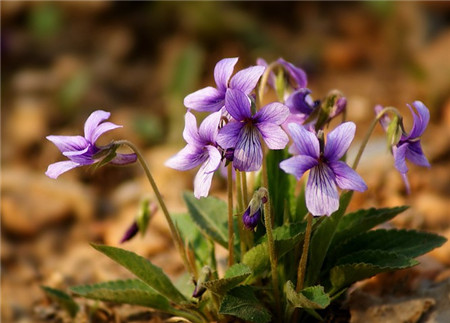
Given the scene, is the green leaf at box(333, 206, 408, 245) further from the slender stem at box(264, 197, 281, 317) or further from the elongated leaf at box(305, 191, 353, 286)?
the slender stem at box(264, 197, 281, 317)

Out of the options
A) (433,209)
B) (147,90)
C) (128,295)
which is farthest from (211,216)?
(147,90)

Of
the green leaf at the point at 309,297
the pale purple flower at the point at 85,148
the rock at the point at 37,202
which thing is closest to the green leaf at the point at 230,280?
the green leaf at the point at 309,297

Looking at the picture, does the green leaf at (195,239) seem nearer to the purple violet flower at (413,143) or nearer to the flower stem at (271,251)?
the flower stem at (271,251)

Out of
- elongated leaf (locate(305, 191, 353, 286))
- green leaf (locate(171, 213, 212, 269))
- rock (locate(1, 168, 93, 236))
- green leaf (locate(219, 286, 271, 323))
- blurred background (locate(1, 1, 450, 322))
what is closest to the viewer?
green leaf (locate(219, 286, 271, 323))

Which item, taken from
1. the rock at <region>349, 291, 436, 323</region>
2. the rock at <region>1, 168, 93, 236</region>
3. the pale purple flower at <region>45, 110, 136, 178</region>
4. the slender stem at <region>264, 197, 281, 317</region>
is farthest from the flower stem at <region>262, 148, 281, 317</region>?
the rock at <region>1, 168, 93, 236</region>

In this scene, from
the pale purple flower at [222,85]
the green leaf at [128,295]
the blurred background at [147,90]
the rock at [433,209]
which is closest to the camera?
the pale purple flower at [222,85]

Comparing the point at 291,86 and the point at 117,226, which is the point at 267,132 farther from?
the point at 117,226

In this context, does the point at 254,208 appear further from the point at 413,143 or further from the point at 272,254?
the point at 413,143

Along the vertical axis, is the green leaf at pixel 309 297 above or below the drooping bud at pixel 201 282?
below
